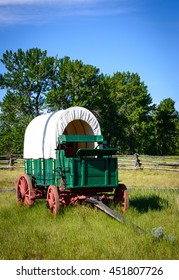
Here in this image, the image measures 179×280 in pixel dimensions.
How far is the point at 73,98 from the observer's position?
140 feet

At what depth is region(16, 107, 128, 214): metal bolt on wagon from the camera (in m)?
8.11

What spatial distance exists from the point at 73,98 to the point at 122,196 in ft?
113

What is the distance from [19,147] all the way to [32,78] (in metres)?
8.21

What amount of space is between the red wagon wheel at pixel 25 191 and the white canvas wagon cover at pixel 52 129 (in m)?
0.64

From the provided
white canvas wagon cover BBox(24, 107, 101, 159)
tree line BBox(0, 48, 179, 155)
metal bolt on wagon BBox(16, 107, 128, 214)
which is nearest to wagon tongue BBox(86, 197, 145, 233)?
metal bolt on wagon BBox(16, 107, 128, 214)

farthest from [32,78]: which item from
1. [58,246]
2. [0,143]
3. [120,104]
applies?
[58,246]

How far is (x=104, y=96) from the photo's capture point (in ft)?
154

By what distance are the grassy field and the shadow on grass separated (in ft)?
0.16

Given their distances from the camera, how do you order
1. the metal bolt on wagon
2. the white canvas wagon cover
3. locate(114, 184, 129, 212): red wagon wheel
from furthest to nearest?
the white canvas wagon cover
locate(114, 184, 129, 212): red wagon wheel
the metal bolt on wagon

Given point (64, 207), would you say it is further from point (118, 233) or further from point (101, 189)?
point (118, 233)

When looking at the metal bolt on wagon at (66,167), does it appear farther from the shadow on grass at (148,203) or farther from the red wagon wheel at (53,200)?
the shadow on grass at (148,203)

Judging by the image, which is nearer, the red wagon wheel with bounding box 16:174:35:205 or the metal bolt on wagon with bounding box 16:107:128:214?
the metal bolt on wagon with bounding box 16:107:128:214

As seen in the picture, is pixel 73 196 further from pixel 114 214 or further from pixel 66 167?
pixel 114 214

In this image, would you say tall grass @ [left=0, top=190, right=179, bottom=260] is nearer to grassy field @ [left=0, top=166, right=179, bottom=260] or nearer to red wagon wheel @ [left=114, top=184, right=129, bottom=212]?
grassy field @ [left=0, top=166, right=179, bottom=260]
